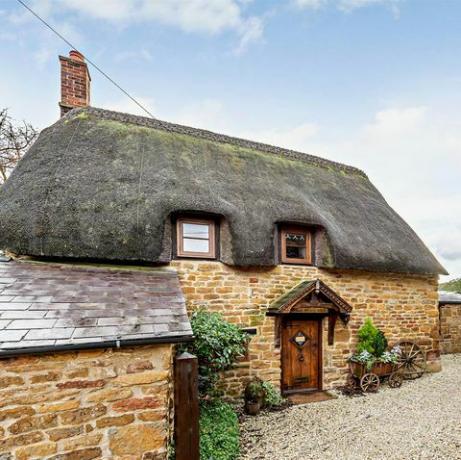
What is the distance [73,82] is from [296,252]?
23.0ft

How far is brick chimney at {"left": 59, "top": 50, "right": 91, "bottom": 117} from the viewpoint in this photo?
703 centimetres

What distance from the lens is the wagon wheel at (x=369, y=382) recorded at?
6.66 metres

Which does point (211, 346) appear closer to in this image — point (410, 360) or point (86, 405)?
point (86, 405)

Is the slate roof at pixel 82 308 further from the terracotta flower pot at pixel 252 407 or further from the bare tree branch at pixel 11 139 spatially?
the bare tree branch at pixel 11 139

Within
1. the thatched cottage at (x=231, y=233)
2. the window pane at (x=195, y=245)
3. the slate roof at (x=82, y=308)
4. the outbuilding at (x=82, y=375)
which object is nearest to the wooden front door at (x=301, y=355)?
the thatched cottage at (x=231, y=233)

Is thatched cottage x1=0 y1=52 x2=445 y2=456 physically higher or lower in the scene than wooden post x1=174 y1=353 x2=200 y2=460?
higher

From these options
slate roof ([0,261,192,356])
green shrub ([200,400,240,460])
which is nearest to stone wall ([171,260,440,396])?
green shrub ([200,400,240,460])

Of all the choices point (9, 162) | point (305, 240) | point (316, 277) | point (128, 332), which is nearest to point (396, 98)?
point (305, 240)

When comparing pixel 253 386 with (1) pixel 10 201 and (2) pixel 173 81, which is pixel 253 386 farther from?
(2) pixel 173 81

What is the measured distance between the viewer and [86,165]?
5535 mm

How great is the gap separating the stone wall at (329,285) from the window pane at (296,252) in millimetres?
301

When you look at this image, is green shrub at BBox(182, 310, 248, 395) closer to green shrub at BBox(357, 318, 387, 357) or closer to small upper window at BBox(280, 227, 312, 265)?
small upper window at BBox(280, 227, 312, 265)

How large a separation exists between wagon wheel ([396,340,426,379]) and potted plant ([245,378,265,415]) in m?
4.32

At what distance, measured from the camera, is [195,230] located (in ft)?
A: 18.9
